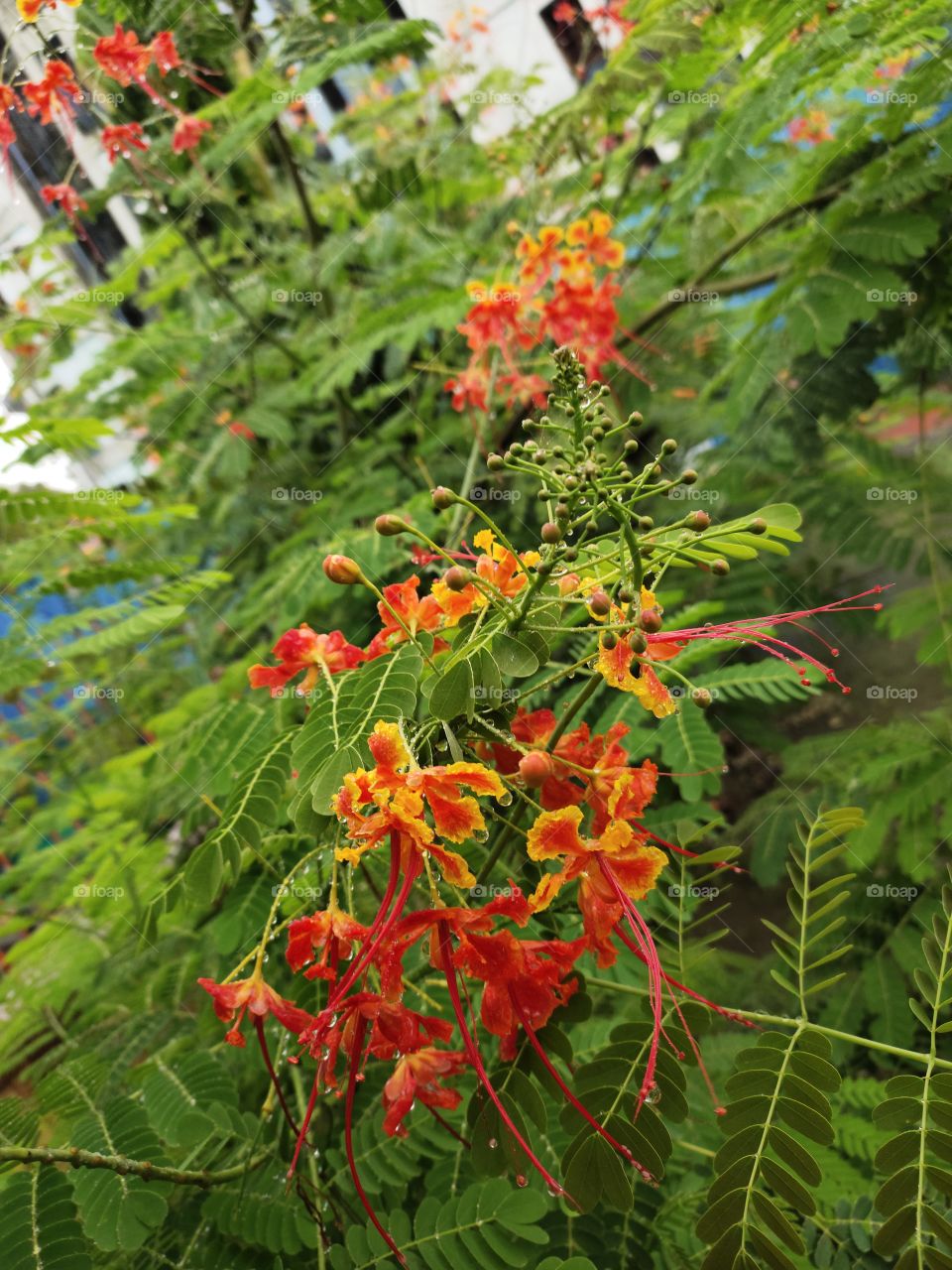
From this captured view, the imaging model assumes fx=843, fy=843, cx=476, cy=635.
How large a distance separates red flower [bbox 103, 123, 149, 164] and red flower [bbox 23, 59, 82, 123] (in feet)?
0.50

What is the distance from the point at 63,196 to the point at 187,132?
16.2 inches

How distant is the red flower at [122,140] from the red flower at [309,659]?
2015mm

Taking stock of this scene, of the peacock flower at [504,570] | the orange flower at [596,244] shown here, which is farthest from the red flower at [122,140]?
the peacock flower at [504,570]

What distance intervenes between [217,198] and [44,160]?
87 cm

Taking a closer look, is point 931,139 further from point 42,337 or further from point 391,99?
point 42,337

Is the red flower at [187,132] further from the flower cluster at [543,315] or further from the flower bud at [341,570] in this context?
the flower bud at [341,570]

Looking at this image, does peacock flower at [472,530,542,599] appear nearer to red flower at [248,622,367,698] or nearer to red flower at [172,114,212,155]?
red flower at [248,622,367,698]

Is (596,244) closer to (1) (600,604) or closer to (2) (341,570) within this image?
(2) (341,570)

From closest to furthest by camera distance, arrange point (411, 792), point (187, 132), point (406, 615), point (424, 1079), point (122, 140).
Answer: point (411, 792)
point (424, 1079)
point (406, 615)
point (122, 140)
point (187, 132)

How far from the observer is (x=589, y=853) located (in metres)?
0.72

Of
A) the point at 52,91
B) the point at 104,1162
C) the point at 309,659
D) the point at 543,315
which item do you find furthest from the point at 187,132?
the point at 104,1162

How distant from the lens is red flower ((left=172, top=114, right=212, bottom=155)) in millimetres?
2492

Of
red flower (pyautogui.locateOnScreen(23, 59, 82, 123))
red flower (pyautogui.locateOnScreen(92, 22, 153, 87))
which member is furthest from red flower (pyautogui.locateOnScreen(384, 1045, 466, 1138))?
red flower (pyautogui.locateOnScreen(92, 22, 153, 87))

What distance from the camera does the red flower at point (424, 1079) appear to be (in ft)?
2.63
